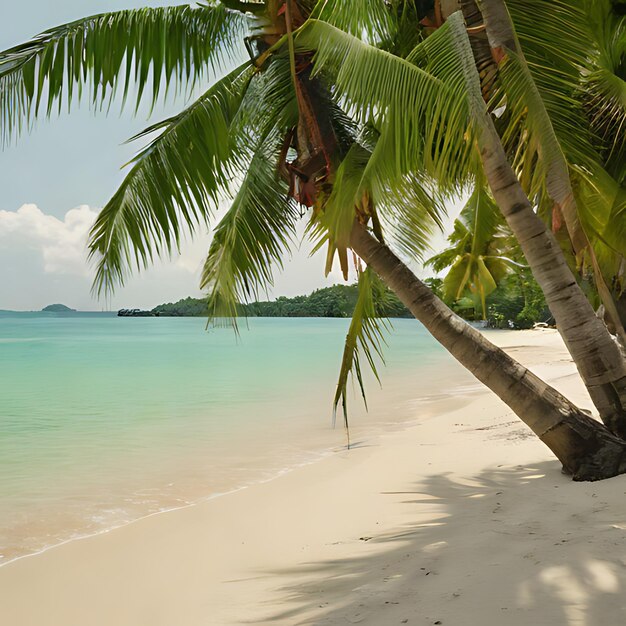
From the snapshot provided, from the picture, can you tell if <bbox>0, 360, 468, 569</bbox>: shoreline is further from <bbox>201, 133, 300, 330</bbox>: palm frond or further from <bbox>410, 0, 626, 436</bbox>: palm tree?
<bbox>410, 0, 626, 436</bbox>: palm tree

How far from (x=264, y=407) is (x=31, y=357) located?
78.3 ft

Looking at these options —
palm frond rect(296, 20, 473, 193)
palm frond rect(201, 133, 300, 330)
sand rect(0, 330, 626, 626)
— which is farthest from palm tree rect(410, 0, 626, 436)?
palm frond rect(201, 133, 300, 330)

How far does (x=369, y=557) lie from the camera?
12.1ft

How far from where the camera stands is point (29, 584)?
4207 millimetres

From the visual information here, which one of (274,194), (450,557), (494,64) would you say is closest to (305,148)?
(274,194)

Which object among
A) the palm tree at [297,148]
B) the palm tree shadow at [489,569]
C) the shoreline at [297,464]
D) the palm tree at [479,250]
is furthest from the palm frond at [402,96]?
the shoreline at [297,464]

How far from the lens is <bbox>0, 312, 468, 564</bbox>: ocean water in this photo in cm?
630

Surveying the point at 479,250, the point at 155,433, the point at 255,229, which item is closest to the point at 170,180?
the point at 255,229

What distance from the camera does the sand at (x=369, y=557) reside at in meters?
2.68

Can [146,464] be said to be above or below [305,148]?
below

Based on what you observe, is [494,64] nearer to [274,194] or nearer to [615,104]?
[615,104]

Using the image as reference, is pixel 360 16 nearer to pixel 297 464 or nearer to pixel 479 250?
pixel 479 250

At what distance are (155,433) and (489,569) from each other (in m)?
8.75

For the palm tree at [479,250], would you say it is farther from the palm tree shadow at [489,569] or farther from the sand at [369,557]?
the palm tree shadow at [489,569]
